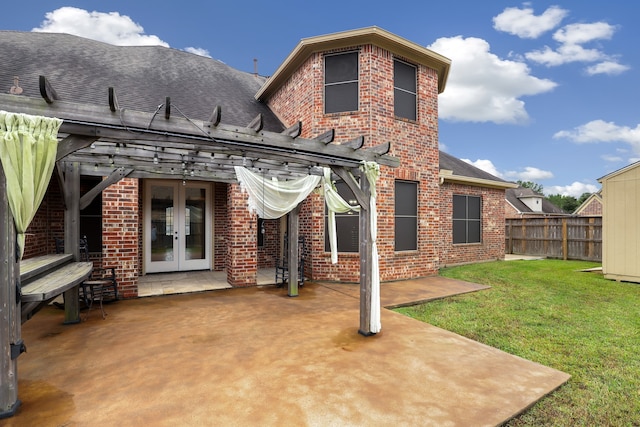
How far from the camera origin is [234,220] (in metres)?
7.00

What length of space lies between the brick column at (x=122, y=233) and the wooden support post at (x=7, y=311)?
3709 millimetres

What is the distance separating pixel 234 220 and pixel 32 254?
12.2 feet

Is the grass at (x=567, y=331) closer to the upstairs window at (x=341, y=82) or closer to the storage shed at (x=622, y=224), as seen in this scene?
the storage shed at (x=622, y=224)

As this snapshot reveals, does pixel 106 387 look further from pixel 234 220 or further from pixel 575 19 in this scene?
pixel 575 19

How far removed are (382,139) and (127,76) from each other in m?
7.00

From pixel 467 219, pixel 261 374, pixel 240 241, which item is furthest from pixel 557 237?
pixel 261 374

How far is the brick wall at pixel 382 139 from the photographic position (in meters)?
7.54

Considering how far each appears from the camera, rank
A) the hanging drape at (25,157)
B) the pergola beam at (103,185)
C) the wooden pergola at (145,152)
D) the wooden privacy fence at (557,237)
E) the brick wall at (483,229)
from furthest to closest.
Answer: the wooden privacy fence at (557,237)
the brick wall at (483,229)
the pergola beam at (103,185)
the wooden pergola at (145,152)
the hanging drape at (25,157)

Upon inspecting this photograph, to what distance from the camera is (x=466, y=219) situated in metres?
11.0

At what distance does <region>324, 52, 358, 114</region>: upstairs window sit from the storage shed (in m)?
7.36

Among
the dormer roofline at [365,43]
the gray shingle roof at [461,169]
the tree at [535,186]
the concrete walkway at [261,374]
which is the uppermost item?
the tree at [535,186]

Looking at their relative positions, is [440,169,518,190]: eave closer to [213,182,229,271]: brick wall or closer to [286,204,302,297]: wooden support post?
[286,204,302,297]: wooden support post

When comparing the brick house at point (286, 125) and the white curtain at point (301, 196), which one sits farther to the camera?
the brick house at point (286, 125)

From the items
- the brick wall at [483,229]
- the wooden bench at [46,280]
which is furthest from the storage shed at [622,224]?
the wooden bench at [46,280]
